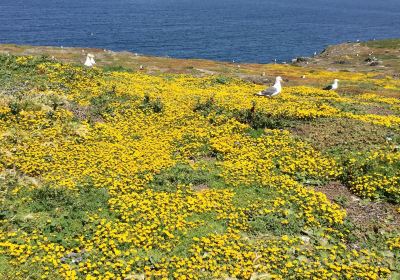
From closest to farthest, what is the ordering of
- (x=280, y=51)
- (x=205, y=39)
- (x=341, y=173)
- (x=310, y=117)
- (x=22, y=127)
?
(x=341, y=173) → (x=22, y=127) → (x=310, y=117) → (x=280, y=51) → (x=205, y=39)

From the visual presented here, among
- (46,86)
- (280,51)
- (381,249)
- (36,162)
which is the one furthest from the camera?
(280,51)

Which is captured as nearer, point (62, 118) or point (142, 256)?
point (142, 256)

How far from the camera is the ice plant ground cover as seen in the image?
48.3 feet

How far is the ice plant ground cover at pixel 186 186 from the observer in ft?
48.3

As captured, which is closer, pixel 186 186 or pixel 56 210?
pixel 56 210

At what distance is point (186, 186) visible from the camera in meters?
19.2

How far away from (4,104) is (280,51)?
13725 centimetres

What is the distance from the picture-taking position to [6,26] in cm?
15662

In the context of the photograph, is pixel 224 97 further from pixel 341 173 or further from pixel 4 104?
pixel 4 104

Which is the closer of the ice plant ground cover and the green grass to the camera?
the ice plant ground cover

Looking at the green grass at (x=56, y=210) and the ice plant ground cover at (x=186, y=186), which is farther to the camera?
the green grass at (x=56, y=210)

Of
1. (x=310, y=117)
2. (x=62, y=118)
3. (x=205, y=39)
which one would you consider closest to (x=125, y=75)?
(x=62, y=118)

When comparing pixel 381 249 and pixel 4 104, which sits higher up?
pixel 4 104

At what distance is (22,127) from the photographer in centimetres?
2267
